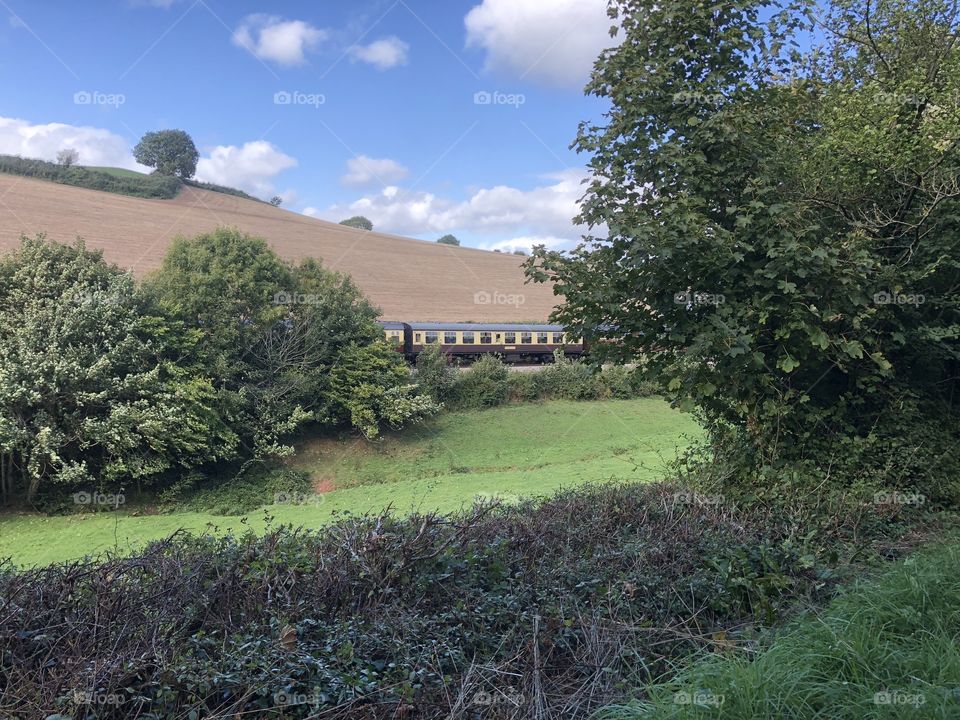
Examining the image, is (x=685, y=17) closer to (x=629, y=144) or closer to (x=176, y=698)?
(x=629, y=144)

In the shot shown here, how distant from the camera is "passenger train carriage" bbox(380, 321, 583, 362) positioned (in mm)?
37375

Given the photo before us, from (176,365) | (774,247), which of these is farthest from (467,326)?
(774,247)

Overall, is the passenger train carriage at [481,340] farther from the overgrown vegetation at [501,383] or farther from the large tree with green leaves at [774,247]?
the large tree with green leaves at [774,247]

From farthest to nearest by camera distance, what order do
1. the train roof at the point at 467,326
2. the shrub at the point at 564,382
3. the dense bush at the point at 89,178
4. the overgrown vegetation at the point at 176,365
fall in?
the dense bush at the point at 89,178, the train roof at the point at 467,326, the shrub at the point at 564,382, the overgrown vegetation at the point at 176,365

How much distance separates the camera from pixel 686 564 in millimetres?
4660

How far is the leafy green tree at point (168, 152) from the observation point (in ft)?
231

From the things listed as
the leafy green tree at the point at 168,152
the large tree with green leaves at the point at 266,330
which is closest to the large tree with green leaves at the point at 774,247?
the large tree with green leaves at the point at 266,330

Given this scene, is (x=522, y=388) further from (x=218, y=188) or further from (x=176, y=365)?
(x=218, y=188)

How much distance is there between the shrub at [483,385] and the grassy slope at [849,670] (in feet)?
94.8

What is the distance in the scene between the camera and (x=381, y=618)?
366 centimetres

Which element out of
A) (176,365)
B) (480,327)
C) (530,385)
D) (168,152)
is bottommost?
(530,385)

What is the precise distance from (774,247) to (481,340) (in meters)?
32.6

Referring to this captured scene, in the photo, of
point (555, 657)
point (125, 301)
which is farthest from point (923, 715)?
point (125, 301)

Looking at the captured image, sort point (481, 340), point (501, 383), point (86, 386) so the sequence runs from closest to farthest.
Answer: point (86, 386), point (501, 383), point (481, 340)
